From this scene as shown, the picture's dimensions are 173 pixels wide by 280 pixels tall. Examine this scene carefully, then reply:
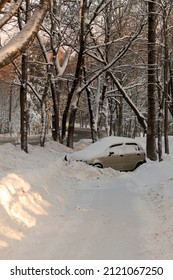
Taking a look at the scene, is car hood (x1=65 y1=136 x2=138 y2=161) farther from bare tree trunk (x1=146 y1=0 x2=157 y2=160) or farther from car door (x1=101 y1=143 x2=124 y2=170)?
bare tree trunk (x1=146 y1=0 x2=157 y2=160)

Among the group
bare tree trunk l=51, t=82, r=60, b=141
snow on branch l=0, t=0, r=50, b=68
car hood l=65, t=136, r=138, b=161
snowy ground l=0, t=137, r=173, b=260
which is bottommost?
snowy ground l=0, t=137, r=173, b=260

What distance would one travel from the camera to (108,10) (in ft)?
95.5

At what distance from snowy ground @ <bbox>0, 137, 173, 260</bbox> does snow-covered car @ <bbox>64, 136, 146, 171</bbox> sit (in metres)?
2.93

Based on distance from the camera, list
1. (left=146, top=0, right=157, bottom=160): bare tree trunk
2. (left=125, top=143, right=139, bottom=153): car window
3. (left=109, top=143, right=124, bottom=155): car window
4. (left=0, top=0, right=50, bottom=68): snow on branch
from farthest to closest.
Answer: (left=146, top=0, right=157, bottom=160): bare tree trunk < (left=125, top=143, right=139, bottom=153): car window < (left=109, top=143, right=124, bottom=155): car window < (left=0, top=0, right=50, bottom=68): snow on branch

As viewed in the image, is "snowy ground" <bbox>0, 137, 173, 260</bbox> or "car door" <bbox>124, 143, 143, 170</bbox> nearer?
"snowy ground" <bbox>0, 137, 173, 260</bbox>

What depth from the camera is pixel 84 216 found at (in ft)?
30.6

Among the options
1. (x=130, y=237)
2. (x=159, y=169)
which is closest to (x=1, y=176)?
(x=130, y=237)

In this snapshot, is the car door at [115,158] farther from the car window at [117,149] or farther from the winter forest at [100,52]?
the winter forest at [100,52]

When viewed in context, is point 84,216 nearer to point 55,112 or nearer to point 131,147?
point 131,147

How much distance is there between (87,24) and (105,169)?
10353mm

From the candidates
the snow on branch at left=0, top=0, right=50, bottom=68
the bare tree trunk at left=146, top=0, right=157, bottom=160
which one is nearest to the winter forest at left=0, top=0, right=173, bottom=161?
the bare tree trunk at left=146, top=0, right=157, bottom=160

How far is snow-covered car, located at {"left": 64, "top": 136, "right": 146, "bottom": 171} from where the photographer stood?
1766cm

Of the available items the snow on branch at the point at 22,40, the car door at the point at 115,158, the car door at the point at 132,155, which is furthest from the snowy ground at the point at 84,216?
the car door at the point at 132,155
